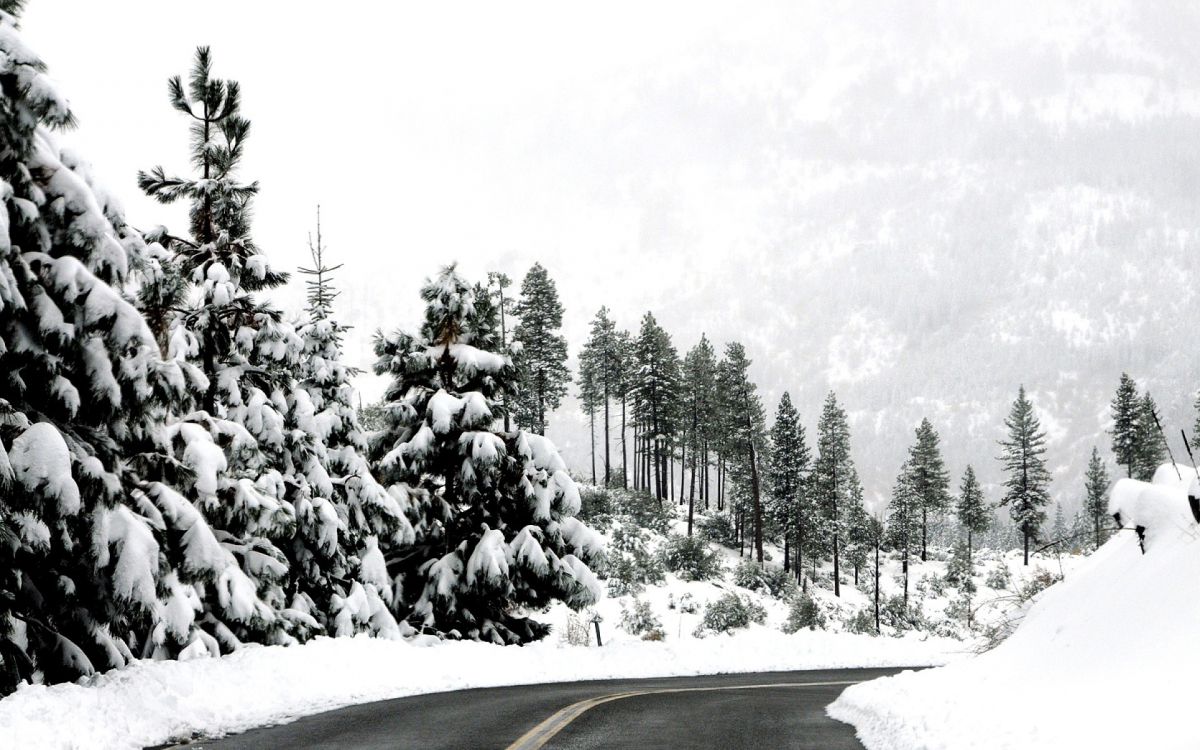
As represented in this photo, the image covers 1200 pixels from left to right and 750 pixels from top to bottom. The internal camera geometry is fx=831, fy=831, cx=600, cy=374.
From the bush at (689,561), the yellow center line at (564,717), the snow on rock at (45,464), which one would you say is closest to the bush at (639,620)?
the bush at (689,561)

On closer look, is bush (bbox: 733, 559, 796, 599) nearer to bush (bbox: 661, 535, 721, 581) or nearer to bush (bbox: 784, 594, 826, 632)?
bush (bbox: 661, 535, 721, 581)

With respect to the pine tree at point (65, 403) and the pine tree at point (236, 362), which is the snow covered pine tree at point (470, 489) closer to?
the pine tree at point (236, 362)

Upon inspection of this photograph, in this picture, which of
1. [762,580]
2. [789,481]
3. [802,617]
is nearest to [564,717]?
[802,617]

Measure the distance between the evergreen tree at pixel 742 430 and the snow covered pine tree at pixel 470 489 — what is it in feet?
123

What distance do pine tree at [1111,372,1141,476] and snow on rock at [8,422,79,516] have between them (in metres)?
88.8

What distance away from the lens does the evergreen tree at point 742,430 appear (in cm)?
6222

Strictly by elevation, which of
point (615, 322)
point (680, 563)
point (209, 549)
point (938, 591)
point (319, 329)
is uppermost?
point (615, 322)

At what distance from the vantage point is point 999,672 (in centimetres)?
A: 911

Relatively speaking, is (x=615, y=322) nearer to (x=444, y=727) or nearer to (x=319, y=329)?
(x=319, y=329)

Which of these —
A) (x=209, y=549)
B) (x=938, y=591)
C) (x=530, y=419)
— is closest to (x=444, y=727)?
(x=209, y=549)

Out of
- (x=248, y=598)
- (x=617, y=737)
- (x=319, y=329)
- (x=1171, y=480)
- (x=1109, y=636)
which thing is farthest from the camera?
(x=319, y=329)

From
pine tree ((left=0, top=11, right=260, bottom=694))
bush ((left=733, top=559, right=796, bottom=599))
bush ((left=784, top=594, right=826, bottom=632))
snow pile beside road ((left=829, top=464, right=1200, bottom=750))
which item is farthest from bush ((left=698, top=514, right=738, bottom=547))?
pine tree ((left=0, top=11, right=260, bottom=694))

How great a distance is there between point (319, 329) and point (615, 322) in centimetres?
5759

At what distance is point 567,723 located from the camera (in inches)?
386
